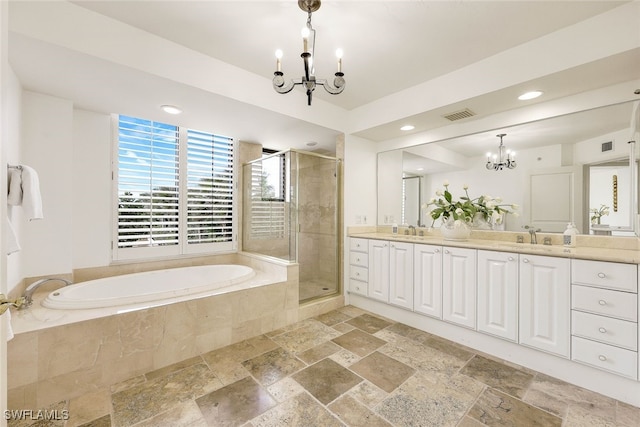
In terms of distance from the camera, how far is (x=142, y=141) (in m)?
2.97

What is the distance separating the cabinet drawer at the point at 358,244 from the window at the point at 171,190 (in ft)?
5.41

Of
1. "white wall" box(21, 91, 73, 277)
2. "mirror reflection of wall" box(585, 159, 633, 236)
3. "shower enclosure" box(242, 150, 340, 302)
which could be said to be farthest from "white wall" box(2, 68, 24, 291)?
"mirror reflection of wall" box(585, 159, 633, 236)

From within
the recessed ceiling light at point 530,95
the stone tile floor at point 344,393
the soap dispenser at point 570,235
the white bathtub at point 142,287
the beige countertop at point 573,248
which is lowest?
the stone tile floor at point 344,393

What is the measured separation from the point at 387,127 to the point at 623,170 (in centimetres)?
205

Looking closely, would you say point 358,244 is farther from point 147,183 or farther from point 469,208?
point 147,183

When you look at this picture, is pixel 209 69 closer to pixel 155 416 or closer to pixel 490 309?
pixel 155 416

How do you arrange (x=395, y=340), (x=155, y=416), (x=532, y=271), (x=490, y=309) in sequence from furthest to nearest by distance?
(x=395, y=340) < (x=490, y=309) < (x=532, y=271) < (x=155, y=416)

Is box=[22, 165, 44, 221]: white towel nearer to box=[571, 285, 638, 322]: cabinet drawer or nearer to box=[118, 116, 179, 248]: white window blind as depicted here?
box=[118, 116, 179, 248]: white window blind

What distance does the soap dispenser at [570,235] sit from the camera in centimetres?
223

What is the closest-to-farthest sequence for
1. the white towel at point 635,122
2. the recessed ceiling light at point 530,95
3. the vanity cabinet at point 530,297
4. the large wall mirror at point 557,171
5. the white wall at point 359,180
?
the vanity cabinet at point 530,297 < the white towel at point 635,122 < the large wall mirror at point 557,171 < the recessed ceiling light at point 530,95 < the white wall at point 359,180

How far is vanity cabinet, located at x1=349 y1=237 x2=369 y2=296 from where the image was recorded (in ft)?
10.8

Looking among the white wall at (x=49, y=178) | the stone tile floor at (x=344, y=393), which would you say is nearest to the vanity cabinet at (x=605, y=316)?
the stone tile floor at (x=344, y=393)

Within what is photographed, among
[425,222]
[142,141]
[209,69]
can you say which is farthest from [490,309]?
[142,141]

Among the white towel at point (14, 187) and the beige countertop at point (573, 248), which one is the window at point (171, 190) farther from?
the beige countertop at point (573, 248)
